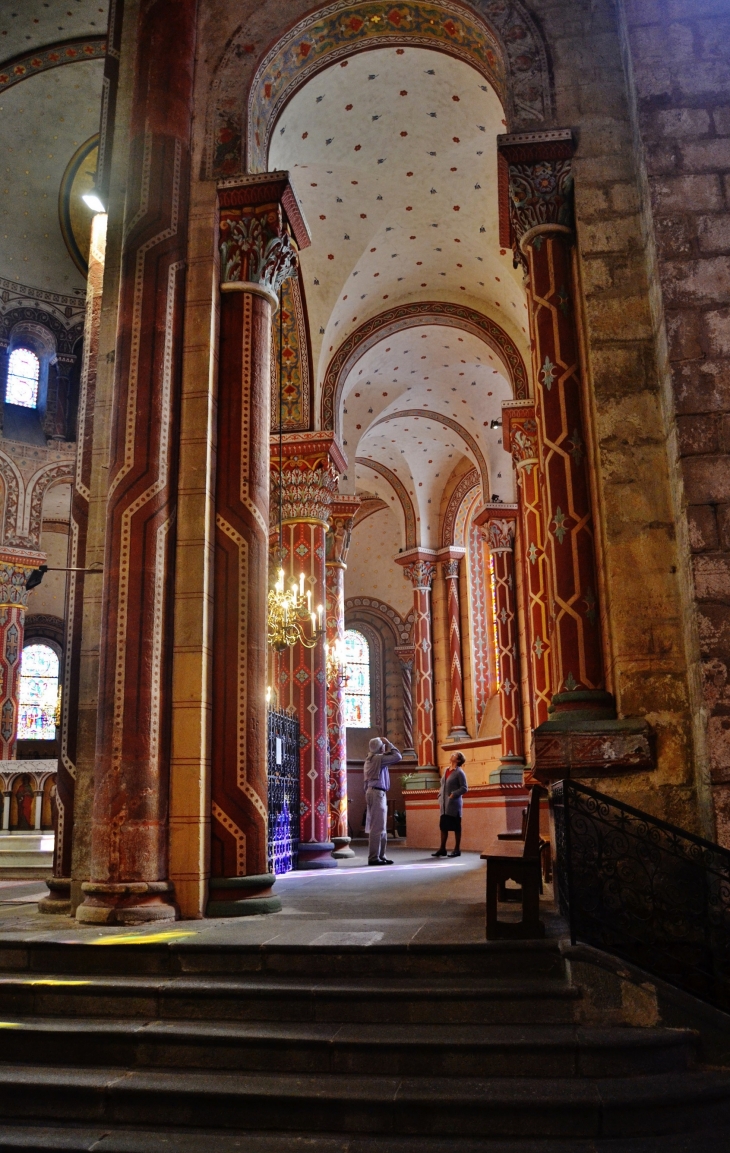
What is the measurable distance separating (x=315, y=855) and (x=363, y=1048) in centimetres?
816

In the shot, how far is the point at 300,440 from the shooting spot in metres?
13.3

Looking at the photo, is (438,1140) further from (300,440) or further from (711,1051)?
(300,440)

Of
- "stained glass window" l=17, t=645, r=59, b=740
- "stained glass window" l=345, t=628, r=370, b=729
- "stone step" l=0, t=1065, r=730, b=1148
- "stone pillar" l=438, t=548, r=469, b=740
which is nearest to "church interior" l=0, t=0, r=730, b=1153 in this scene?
"stone step" l=0, t=1065, r=730, b=1148

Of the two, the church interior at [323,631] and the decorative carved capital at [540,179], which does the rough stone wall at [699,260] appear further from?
the decorative carved capital at [540,179]

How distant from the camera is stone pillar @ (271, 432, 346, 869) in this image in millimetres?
12242

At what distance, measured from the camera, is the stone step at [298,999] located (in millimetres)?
4324

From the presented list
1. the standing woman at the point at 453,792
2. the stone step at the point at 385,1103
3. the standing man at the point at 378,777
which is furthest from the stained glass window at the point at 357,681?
the stone step at the point at 385,1103

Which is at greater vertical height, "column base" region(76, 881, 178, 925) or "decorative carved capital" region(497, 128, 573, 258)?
"decorative carved capital" region(497, 128, 573, 258)

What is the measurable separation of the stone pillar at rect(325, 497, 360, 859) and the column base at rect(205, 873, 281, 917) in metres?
6.83

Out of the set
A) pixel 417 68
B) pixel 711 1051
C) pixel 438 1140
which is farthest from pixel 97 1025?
pixel 417 68

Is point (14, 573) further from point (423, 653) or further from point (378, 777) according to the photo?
point (378, 777)

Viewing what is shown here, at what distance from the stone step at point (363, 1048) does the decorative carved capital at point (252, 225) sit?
5507 mm

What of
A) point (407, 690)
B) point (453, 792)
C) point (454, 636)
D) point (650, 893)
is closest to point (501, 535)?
point (454, 636)

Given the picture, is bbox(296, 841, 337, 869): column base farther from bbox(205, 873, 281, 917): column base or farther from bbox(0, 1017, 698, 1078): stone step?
bbox(0, 1017, 698, 1078): stone step
